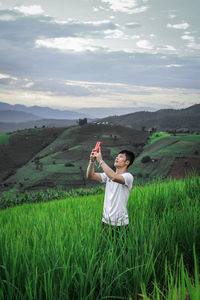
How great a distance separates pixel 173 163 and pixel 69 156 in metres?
28.9

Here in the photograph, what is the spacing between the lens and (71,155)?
69.2m

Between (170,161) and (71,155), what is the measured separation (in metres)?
27.9

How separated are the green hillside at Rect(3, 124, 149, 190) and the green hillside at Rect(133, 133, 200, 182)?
8.28 metres

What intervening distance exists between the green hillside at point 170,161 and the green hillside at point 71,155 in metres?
8.28

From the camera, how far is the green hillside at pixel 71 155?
5351 centimetres

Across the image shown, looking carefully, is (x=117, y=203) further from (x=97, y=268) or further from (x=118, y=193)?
(x=97, y=268)

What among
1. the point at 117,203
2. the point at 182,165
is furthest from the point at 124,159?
the point at 182,165

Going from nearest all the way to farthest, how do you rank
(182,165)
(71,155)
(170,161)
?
(182,165), (170,161), (71,155)

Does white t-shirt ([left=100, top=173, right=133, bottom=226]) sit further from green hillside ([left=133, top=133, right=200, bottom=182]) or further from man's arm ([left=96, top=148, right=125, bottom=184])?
green hillside ([left=133, top=133, right=200, bottom=182])

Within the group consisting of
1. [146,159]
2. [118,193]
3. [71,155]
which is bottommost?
[146,159]

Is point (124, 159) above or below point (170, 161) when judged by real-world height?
above

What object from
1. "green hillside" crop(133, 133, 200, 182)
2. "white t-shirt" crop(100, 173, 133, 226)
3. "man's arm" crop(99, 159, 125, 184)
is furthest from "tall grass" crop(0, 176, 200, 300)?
"green hillside" crop(133, 133, 200, 182)

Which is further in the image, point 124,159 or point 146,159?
point 146,159

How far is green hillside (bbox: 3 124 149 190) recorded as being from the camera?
176 ft
